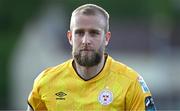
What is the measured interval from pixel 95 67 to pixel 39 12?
27.4 metres

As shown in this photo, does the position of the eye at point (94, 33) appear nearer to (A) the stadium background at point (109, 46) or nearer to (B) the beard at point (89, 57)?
(B) the beard at point (89, 57)

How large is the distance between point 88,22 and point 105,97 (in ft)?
2.47

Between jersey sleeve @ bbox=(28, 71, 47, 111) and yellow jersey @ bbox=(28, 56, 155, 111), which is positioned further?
jersey sleeve @ bbox=(28, 71, 47, 111)

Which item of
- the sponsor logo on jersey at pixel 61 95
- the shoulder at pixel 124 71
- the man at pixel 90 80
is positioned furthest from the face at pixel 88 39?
the sponsor logo on jersey at pixel 61 95

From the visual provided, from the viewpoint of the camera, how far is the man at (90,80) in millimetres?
11359

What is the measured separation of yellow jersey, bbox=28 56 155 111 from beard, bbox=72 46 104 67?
0.23 m

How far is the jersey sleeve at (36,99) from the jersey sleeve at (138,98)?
0.92m

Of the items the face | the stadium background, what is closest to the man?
the face

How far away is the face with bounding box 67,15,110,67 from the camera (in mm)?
11320

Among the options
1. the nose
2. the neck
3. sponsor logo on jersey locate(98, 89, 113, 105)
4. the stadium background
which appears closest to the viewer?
the nose

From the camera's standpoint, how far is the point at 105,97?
1144 cm

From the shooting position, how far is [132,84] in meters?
11.4

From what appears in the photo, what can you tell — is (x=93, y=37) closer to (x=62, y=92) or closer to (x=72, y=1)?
(x=62, y=92)

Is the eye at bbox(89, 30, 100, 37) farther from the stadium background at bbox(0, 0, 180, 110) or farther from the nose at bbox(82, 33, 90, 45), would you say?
the stadium background at bbox(0, 0, 180, 110)
